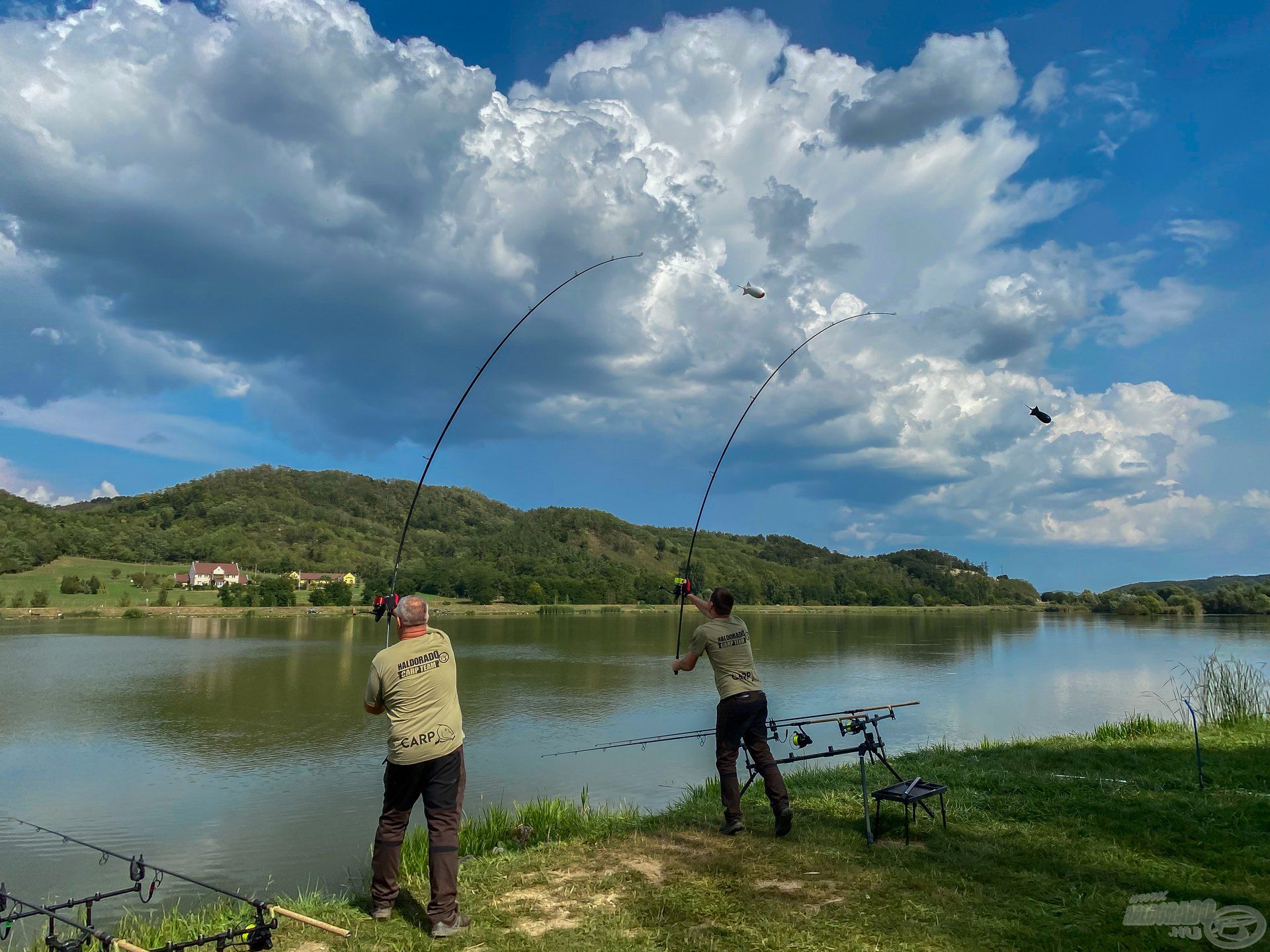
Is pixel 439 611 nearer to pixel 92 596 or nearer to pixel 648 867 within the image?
pixel 92 596

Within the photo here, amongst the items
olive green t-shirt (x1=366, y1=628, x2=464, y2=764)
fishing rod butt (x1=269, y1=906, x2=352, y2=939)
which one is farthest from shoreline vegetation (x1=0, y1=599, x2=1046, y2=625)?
fishing rod butt (x1=269, y1=906, x2=352, y2=939)

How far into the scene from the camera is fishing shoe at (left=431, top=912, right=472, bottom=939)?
14.7 ft

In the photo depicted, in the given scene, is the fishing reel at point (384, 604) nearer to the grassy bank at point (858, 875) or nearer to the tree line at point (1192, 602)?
the grassy bank at point (858, 875)

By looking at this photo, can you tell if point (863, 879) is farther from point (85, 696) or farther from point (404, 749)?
point (85, 696)

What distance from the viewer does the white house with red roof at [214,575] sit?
100094 mm

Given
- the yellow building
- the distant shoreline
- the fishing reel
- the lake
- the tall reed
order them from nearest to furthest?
the fishing reel < the lake < the tall reed < the distant shoreline < the yellow building

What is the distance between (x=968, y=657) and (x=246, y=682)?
1245 inches

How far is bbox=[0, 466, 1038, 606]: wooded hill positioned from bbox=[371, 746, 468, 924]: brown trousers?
66.7 metres

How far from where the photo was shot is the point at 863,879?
516 cm

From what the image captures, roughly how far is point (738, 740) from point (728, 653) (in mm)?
703

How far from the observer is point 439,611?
266 ft

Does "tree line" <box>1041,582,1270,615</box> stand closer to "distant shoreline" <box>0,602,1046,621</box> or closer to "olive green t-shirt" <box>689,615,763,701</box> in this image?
"distant shoreline" <box>0,602,1046,621</box>

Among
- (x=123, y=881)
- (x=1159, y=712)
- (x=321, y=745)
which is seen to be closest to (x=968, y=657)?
(x=1159, y=712)

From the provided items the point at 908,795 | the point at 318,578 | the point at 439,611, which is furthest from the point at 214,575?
the point at 908,795
